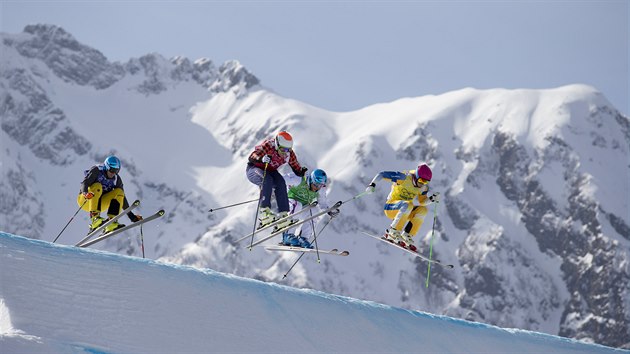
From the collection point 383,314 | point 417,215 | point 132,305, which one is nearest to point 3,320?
point 132,305

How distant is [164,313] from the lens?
12.1 m

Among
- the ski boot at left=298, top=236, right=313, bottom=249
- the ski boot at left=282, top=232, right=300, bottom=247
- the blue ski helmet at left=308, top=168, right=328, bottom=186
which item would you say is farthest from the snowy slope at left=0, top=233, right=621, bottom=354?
the blue ski helmet at left=308, top=168, right=328, bottom=186

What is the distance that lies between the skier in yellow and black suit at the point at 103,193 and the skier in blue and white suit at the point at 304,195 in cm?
363

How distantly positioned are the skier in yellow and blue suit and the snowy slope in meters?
4.64

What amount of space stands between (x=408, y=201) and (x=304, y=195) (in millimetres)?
2397

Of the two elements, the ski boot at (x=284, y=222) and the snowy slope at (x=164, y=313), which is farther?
the ski boot at (x=284, y=222)

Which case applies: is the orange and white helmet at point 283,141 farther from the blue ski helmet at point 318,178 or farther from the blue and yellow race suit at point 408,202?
the blue and yellow race suit at point 408,202

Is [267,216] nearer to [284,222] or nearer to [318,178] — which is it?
[284,222]

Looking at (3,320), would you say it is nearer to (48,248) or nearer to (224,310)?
(48,248)

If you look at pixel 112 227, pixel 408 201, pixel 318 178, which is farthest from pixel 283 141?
pixel 112 227

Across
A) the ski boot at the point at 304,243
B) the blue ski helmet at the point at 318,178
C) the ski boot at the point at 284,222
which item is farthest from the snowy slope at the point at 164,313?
the blue ski helmet at the point at 318,178

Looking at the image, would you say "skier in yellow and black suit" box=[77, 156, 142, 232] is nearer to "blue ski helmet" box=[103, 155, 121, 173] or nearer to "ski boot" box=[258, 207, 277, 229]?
"blue ski helmet" box=[103, 155, 121, 173]

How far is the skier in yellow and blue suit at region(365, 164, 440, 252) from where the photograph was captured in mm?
19922

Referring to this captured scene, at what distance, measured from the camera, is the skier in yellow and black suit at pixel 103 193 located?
686 inches
